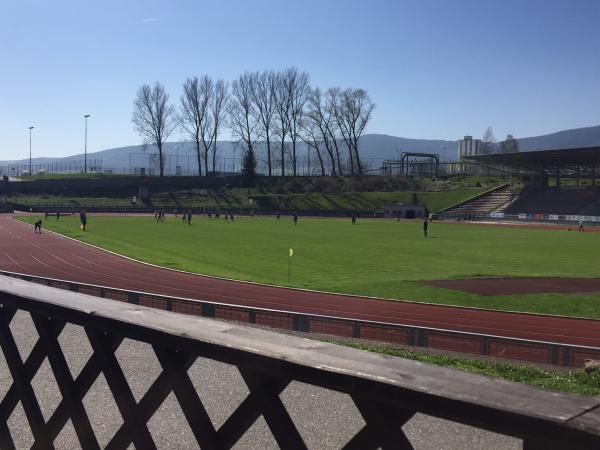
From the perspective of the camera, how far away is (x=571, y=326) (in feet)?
62.0

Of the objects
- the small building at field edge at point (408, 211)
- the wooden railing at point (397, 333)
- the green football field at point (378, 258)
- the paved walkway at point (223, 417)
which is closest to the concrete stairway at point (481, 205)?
the small building at field edge at point (408, 211)

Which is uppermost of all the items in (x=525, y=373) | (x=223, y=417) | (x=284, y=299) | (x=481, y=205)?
(x=481, y=205)

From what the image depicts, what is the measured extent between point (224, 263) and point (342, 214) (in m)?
65.8

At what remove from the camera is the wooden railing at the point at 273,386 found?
1.80 m

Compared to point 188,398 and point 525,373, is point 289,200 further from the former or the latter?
point 188,398

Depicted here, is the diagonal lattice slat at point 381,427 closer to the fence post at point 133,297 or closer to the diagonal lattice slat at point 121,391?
the diagonal lattice slat at point 121,391

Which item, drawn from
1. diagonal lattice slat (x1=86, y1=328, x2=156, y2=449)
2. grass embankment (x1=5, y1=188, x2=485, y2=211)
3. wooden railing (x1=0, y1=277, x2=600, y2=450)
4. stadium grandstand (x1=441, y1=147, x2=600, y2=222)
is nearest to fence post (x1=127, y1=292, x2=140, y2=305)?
wooden railing (x1=0, y1=277, x2=600, y2=450)

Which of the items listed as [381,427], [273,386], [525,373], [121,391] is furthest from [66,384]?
[525,373]

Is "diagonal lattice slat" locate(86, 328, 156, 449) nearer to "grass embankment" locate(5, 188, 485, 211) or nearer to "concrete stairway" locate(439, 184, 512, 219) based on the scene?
"concrete stairway" locate(439, 184, 512, 219)

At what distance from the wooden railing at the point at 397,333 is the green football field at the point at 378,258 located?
787 centimetres

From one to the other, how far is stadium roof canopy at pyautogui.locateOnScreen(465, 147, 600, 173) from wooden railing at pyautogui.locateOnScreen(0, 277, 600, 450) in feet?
288

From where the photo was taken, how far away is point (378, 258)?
3722 cm

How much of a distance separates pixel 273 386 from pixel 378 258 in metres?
35.2

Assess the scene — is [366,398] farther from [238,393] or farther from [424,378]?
[238,393]
